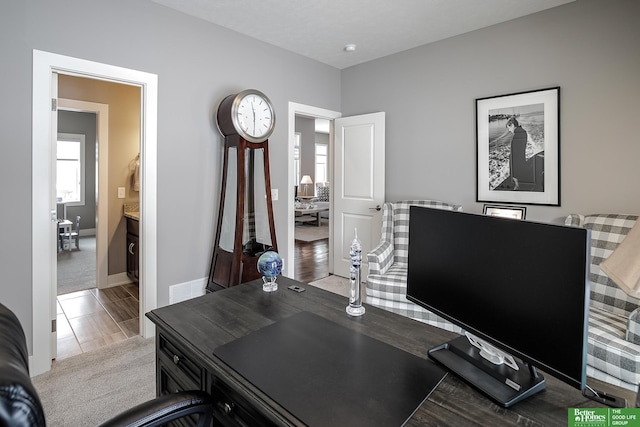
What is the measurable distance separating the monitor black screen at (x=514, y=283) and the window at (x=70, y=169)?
809 cm

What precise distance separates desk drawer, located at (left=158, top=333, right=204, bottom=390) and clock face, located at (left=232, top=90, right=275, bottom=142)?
1.95 m

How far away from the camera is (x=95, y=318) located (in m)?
3.10

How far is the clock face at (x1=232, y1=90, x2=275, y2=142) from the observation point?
9.41 feet

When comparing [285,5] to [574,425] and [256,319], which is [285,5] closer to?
[256,319]

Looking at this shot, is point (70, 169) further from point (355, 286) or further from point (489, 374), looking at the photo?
point (489, 374)

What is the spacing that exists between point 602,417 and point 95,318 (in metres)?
3.59

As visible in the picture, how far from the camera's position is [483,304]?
3.12 feet

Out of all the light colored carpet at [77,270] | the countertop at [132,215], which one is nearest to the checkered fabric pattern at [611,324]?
the countertop at [132,215]

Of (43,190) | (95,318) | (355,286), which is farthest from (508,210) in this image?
(95,318)

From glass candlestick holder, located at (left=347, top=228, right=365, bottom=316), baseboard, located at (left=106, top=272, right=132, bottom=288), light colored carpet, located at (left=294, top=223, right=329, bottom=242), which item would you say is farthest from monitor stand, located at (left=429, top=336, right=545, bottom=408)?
light colored carpet, located at (left=294, top=223, right=329, bottom=242)

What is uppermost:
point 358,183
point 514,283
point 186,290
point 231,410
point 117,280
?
point 358,183

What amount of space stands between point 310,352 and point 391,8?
2815mm

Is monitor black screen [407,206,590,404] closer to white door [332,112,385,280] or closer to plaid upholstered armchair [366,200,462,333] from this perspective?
plaid upholstered armchair [366,200,462,333]

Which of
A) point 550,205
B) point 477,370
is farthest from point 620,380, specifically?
point 550,205
